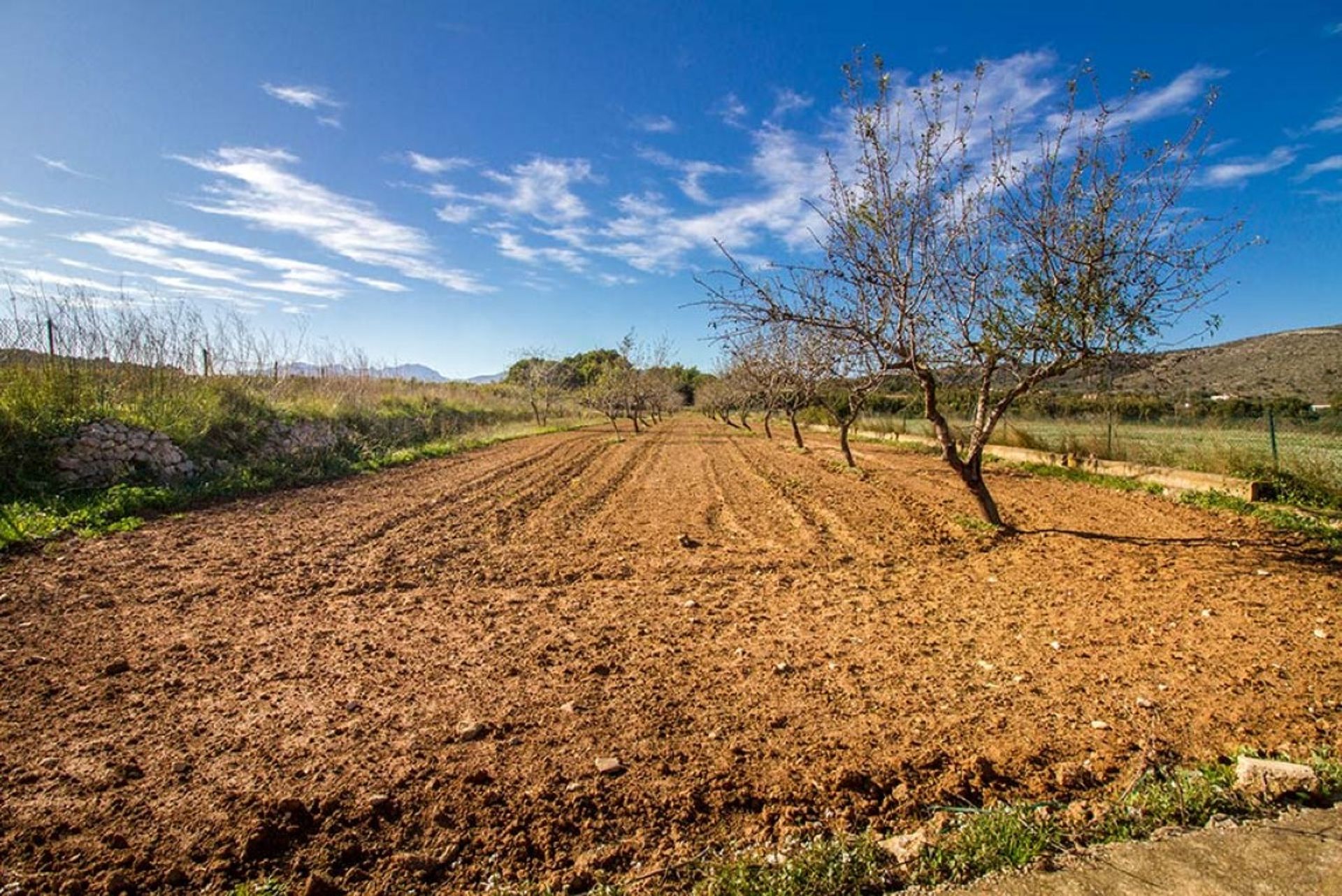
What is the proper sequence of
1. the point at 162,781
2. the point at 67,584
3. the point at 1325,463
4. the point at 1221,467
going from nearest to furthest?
1. the point at 162,781
2. the point at 67,584
3. the point at 1325,463
4. the point at 1221,467

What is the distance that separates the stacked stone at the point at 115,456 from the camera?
30.0 feet

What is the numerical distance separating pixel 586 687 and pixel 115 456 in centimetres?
1036

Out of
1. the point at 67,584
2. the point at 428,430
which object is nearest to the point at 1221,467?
the point at 67,584

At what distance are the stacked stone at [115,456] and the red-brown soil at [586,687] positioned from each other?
3304 mm

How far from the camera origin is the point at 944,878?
192 cm

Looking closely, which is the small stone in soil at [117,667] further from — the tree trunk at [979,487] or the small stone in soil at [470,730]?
the tree trunk at [979,487]

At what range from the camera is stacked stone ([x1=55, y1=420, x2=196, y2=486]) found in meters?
9.16

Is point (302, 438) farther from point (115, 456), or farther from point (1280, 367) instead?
point (1280, 367)

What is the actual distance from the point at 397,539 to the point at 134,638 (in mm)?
2970

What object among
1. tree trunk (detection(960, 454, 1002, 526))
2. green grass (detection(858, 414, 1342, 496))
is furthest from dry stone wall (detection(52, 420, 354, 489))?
green grass (detection(858, 414, 1342, 496))

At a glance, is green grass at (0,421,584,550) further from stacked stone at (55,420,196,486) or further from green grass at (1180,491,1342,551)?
green grass at (1180,491,1342,551)

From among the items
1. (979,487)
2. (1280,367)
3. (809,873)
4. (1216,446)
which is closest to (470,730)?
(809,873)

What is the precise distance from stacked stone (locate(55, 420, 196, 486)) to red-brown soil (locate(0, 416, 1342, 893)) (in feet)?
10.8

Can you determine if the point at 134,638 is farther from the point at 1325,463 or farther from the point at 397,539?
the point at 1325,463
